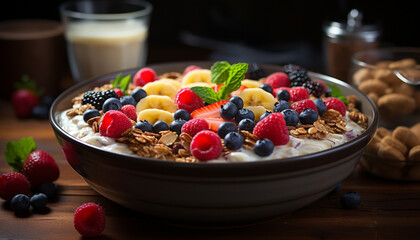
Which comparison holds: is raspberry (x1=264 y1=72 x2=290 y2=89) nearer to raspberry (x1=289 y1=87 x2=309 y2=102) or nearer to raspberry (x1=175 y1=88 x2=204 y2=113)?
raspberry (x1=289 y1=87 x2=309 y2=102)

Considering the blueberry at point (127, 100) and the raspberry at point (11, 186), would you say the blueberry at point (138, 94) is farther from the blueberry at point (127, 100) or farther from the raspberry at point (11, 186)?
the raspberry at point (11, 186)

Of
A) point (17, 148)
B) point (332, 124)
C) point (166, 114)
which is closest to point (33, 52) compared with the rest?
point (17, 148)

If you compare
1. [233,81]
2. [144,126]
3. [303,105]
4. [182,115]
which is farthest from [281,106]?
[144,126]

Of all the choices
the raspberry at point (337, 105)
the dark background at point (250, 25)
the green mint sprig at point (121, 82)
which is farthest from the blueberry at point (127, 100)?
the dark background at point (250, 25)

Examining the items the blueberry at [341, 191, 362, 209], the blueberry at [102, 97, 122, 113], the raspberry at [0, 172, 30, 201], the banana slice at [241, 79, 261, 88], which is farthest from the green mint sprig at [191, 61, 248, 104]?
the raspberry at [0, 172, 30, 201]

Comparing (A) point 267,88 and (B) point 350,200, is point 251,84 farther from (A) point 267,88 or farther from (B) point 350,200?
(B) point 350,200

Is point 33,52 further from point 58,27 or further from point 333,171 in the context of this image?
point 333,171

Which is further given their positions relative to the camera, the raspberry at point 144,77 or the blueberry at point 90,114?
the raspberry at point 144,77
